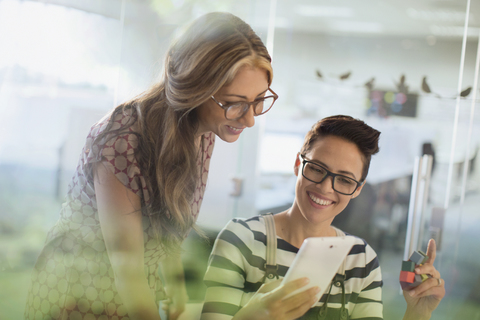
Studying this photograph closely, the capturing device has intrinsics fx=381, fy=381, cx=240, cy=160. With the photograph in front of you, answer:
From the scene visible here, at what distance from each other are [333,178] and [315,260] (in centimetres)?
20

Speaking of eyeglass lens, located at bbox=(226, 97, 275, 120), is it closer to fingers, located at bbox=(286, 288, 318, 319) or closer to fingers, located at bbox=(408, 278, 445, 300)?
fingers, located at bbox=(286, 288, 318, 319)

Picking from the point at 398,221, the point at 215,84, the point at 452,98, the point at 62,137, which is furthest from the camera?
the point at 398,221

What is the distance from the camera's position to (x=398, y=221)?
4.29 ft

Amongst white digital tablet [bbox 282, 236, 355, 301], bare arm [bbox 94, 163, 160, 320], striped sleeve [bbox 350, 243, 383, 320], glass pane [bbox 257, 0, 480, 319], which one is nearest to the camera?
white digital tablet [bbox 282, 236, 355, 301]

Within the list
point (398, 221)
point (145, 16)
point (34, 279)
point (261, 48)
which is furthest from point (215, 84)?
point (398, 221)

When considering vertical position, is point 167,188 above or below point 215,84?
below

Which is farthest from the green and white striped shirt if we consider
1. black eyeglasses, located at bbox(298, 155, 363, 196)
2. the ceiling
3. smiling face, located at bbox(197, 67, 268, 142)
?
the ceiling

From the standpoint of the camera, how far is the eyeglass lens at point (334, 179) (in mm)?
705

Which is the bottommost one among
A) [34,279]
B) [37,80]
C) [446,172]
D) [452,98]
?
[34,279]

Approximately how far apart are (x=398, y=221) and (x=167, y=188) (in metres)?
0.93

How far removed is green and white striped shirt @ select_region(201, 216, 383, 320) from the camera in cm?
72

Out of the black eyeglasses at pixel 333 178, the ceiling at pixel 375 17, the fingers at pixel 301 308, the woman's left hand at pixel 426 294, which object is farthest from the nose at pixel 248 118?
the ceiling at pixel 375 17

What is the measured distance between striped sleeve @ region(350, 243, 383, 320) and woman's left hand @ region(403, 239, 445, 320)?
0.05 m

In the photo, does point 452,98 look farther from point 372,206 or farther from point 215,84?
point 215,84
